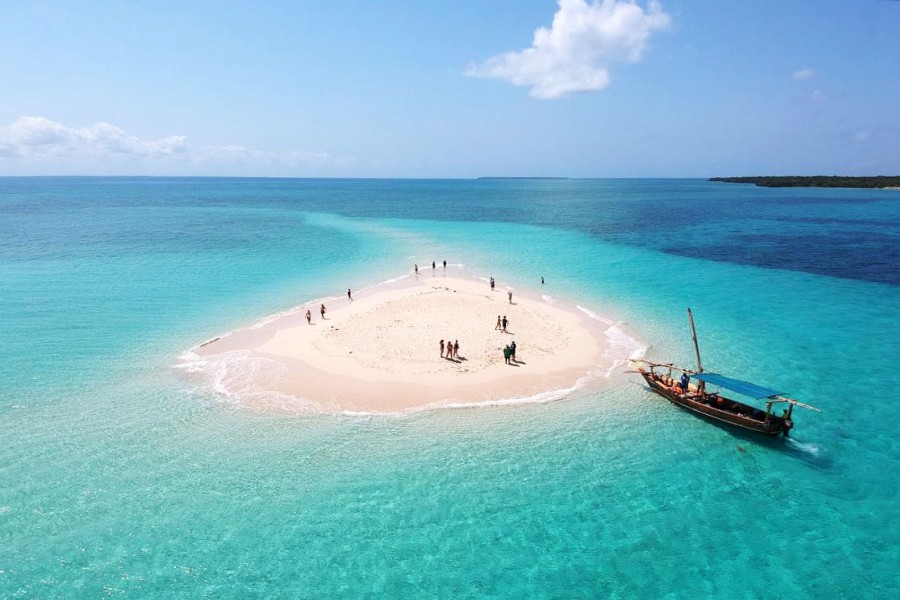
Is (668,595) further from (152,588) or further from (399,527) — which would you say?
(152,588)

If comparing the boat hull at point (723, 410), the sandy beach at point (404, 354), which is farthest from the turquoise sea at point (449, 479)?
the sandy beach at point (404, 354)

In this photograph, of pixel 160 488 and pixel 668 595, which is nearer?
pixel 668 595

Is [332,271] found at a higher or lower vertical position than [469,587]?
higher

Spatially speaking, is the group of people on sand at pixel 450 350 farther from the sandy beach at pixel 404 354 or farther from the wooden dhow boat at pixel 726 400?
the wooden dhow boat at pixel 726 400

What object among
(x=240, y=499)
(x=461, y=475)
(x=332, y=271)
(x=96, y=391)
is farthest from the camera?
(x=332, y=271)

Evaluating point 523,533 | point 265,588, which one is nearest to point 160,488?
point 265,588

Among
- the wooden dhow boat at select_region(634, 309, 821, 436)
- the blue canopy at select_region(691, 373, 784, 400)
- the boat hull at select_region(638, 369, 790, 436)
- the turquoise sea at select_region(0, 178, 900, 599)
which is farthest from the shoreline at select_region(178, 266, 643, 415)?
the blue canopy at select_region(691, 373, 784, 400)

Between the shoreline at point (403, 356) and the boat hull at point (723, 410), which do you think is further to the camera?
the shoreline at point (403, 356)
